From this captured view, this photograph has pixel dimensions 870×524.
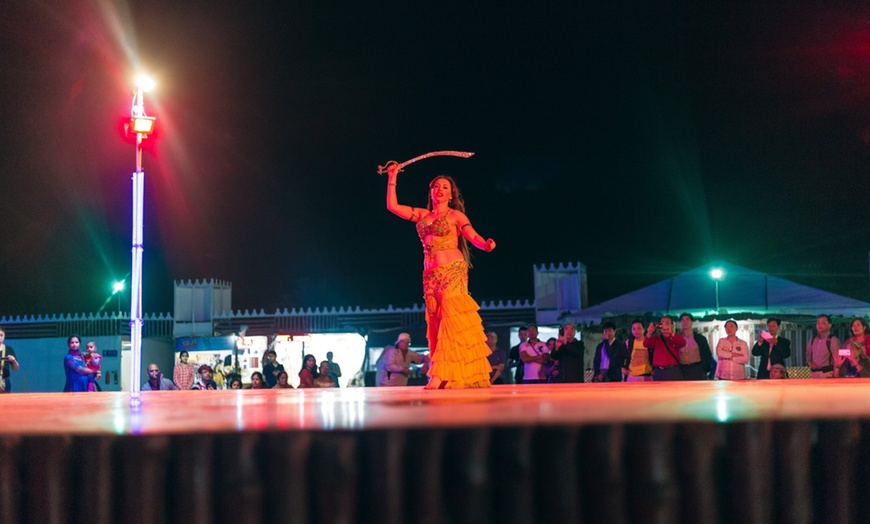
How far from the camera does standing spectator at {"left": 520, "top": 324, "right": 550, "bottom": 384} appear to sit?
10008 mm

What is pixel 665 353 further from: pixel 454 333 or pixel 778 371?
pixel 454 333

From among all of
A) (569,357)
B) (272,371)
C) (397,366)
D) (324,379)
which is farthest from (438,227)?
(272,371)

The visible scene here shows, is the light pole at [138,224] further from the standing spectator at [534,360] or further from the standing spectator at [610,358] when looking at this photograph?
the standing spectator at [610,358]

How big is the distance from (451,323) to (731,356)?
4582 millimetres

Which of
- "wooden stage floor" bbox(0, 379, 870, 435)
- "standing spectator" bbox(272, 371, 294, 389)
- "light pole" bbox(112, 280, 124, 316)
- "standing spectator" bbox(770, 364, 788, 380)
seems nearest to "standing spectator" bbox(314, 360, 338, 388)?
"standing spectator" bbox(272, 371, 294, 389)

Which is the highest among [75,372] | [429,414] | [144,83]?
[144,83]

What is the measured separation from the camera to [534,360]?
1003cm

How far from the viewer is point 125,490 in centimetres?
267

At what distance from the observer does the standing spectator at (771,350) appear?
9.32 meters

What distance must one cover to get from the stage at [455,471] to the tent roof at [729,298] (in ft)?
36.6

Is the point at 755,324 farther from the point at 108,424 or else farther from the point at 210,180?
the point at 210,180

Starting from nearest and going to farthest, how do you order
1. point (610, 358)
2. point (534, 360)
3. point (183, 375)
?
point (610, 358), point (534, 360), point (183, 375)

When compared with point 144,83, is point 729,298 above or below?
below

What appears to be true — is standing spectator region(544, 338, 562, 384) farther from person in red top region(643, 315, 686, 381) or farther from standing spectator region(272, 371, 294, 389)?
standing spectator region(272, 371, 294, 389)
